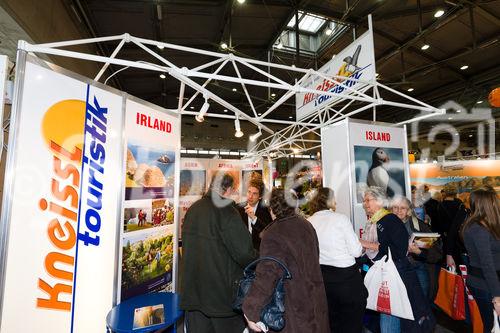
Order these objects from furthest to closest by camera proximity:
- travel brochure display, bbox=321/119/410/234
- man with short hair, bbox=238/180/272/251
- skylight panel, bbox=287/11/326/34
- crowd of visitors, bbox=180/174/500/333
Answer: skylight panel, bbox=287/11/326/34
man with short hair, bbox=238/180/272/251
travel brochure display, bbox=321/119/410/234
crowd of visitors, bbox=180/174/500/333

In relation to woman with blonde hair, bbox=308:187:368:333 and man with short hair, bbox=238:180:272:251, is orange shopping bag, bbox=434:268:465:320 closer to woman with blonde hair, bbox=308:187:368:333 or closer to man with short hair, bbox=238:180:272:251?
woman with blonde hair, bbox=308:187:368:333

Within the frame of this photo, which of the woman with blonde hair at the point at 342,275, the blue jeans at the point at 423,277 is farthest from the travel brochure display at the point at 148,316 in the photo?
the blue jeans at the point at 423,277

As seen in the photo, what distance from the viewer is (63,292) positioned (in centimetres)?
182

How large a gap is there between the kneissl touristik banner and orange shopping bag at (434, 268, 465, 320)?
144 inches

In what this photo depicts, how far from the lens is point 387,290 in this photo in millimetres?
2311

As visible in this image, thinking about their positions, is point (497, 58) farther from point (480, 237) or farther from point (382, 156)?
point (480, 237)

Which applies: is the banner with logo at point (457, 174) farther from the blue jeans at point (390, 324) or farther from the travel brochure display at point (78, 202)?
the travel brochure display at point (78, 202)

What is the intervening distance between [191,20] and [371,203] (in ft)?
17.2

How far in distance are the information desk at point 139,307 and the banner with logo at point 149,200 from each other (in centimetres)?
A: 15

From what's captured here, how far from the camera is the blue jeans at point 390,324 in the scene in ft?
Answer: 8.21

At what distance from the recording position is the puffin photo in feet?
11.0

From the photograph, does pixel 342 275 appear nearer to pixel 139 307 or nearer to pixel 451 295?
pixel 139 307

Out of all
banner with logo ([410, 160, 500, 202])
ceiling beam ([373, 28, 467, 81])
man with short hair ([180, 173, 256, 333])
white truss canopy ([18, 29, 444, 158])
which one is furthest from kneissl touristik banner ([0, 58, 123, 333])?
banner with logo ([410, 160, 500, 202])

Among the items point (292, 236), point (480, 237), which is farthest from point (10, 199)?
point (480, 237)
